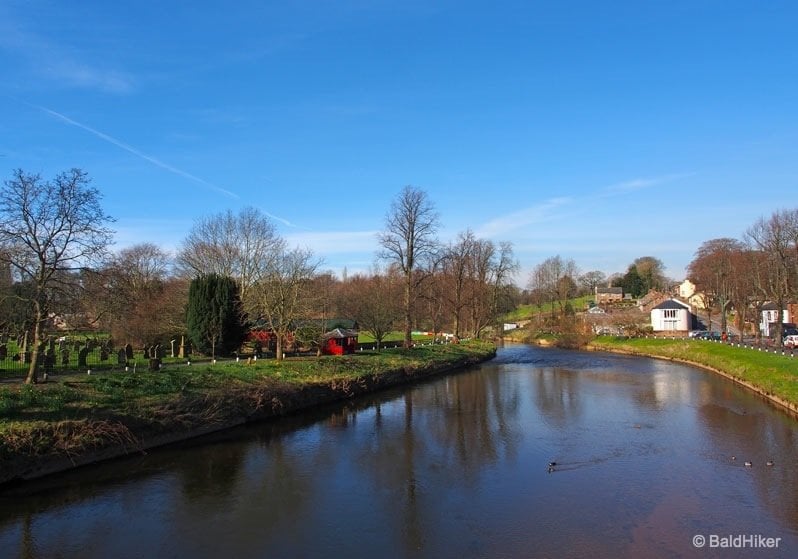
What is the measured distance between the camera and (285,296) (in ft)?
110

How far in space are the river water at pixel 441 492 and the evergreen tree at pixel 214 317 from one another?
11.4m

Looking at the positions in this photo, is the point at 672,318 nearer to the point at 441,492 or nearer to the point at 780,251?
the point at 780,251

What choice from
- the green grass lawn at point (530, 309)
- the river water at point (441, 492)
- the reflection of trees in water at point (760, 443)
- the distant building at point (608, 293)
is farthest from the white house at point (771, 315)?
the river water at point (441, 492)

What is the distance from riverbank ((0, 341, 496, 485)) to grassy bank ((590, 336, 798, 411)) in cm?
2163

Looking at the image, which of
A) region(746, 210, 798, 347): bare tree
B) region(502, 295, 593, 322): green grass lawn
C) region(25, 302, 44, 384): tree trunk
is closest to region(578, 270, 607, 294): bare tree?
region(502, 295, 593, 322): green grass lawn

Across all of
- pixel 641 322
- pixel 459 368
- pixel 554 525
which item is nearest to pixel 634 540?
pixel 554 525

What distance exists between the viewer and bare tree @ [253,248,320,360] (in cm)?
3312

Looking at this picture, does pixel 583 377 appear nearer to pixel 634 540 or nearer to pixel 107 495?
pixel 634 540

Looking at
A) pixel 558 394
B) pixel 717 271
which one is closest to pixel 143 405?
pixel 558 394

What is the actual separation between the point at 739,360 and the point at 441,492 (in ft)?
103

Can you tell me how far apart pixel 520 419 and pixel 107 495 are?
16928 mm

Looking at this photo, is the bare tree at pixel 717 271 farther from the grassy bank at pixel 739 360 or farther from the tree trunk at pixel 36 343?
the tree trunk at pixel 36 343

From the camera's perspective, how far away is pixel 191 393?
23.0 metres

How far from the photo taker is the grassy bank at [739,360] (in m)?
28.5
